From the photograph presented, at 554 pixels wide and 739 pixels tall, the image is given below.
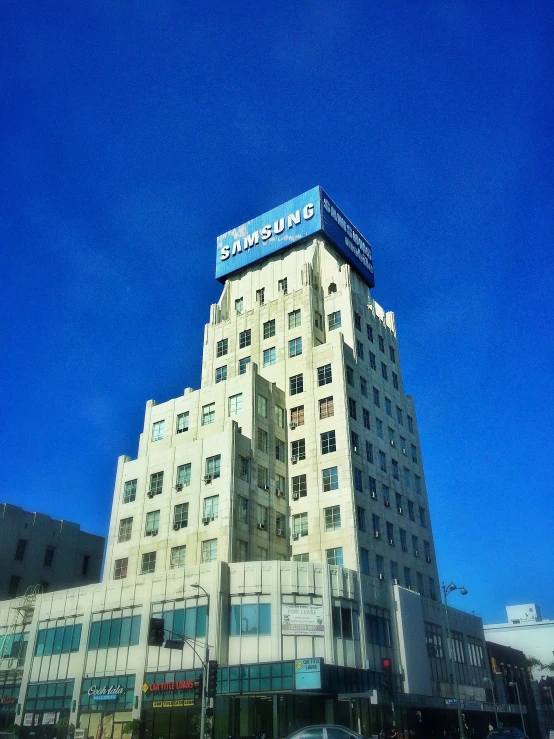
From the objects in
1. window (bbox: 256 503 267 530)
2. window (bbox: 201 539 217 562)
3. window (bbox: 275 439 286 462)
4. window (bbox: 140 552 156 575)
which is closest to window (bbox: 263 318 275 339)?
window (bbox: 275 439 286 462)

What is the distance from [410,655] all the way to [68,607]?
29.8 meters

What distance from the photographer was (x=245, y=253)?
82688 millimetres

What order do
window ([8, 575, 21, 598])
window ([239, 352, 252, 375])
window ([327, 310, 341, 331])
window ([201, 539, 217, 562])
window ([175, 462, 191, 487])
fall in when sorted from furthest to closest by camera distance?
window ([239, 352, 252, 375])
window ([327, 310, 341, 331])
window ([8, 575, 21, 598])
window ([175, 462, 191, 487])
window ([201, 539, 217, 562])

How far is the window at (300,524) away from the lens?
57.8 metres

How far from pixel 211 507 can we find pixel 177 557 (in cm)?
531

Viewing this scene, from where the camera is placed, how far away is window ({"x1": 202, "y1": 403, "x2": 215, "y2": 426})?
205ft

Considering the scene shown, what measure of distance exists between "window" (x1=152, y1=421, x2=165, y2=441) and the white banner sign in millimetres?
25586

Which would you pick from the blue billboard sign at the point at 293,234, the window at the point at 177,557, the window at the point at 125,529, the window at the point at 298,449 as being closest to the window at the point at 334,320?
the blue billboard sign at the point at 293,234

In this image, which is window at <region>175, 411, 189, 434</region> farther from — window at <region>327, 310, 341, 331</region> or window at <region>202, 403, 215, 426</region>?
window at <region>327, 310, 341, 331</region>

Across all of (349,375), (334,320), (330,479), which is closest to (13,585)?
(330,479)

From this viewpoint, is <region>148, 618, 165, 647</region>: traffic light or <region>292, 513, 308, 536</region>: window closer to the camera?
<region>148, 618, 165, 647</region>: traffic light

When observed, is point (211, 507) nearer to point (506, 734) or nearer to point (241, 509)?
point (241, 509)

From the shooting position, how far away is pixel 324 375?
63.9m

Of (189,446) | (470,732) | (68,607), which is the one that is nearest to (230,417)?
(189,446)
